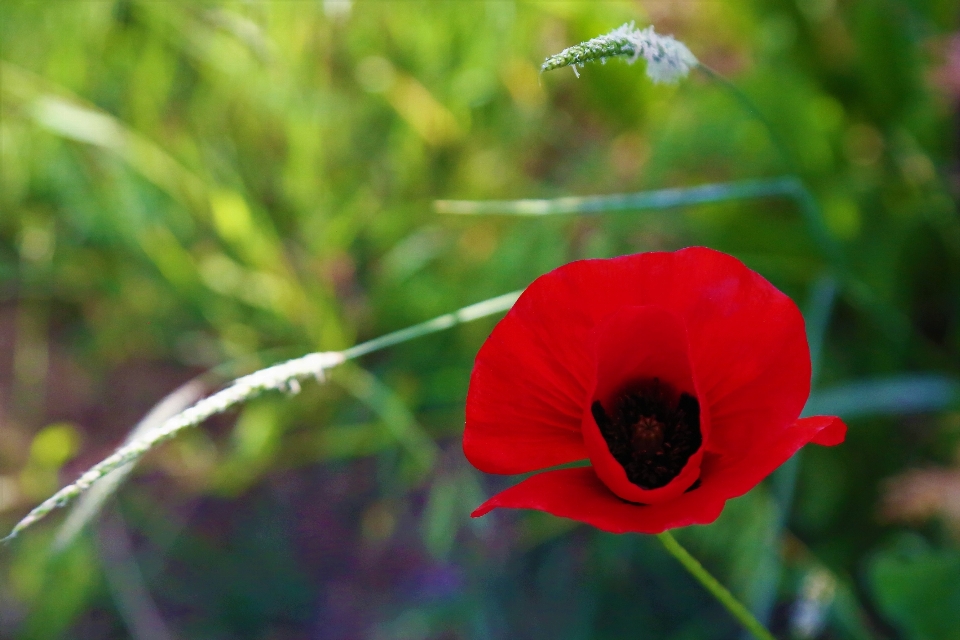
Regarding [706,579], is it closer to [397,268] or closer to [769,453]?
[769,453]

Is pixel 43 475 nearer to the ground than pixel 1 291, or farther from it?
nearer to the ground

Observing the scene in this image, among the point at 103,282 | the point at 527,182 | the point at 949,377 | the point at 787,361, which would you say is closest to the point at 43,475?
the point at 103,282

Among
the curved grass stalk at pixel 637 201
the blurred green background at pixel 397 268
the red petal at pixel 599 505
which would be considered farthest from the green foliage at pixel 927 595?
the red petal at pixel 599 505

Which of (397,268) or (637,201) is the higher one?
(637,201)

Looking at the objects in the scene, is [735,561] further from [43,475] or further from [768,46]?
[43,475]

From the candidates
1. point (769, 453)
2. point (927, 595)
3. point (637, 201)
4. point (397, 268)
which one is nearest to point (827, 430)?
point (769, 453)

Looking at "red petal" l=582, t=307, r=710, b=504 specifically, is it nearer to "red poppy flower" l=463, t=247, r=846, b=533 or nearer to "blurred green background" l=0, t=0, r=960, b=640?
"red poppy flower" l=463, t=247, r=846, b=533
